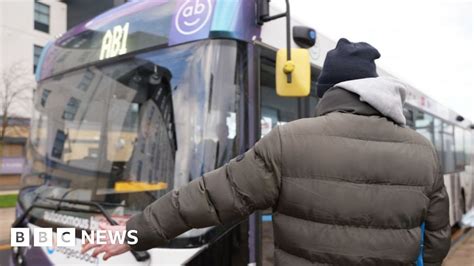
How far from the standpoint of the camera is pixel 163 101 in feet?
9.68

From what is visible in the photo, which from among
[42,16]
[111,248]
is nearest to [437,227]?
[111,248]

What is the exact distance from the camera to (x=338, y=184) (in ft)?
4.56

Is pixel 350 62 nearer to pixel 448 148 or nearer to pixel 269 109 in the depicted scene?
pixel 269 109

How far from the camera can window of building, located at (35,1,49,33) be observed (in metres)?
25.7

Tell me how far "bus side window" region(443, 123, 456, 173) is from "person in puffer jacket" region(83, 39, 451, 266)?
764 cm

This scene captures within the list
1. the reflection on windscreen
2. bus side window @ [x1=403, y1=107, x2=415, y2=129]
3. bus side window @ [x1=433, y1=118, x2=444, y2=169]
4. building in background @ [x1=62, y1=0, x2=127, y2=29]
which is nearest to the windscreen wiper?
the reflection on windscreen

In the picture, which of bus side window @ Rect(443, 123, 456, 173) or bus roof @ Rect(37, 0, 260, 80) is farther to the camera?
bus side window @ Rect(443, 123, 456, 173)

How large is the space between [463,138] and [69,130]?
10355 millimetres

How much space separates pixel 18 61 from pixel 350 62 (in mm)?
24917

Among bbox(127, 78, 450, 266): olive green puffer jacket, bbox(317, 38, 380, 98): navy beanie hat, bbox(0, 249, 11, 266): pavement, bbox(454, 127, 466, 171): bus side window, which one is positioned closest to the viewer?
bbox(127, 78, 450, 266): olive green puffer jacket

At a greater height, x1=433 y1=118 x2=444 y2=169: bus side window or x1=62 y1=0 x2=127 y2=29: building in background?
x1=62 y1=0 x2=127 y2=29: building in background

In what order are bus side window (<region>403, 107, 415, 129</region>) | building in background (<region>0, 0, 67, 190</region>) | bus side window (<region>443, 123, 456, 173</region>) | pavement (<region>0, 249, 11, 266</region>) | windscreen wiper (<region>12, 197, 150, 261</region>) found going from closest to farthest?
windscreen wiper (<region>12, 197, 150, 261</region>) < bus side window (<region>403, 107, 415, 129</region>) < pavement (<region>0, 249, 11, 266</region>) < bus side window (<region>443, 123, 456, 173</region>) < building in background (<region>0, 0, 67, 190</region>)

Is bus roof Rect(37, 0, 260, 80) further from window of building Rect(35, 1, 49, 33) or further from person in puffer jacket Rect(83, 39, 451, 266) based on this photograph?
window of building Rect(35, 1, 49, 33)

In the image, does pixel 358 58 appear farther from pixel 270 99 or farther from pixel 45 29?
pixel 45 29
